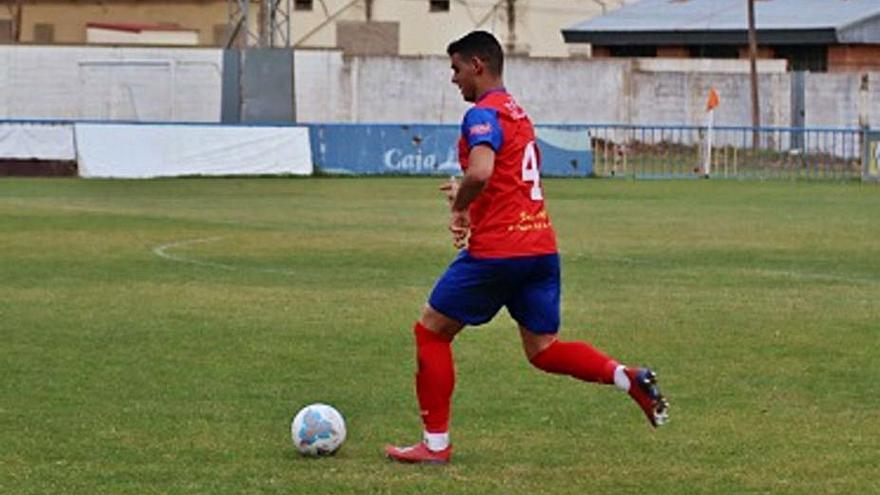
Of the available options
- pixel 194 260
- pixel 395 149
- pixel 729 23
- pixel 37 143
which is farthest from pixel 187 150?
pixel 729 23

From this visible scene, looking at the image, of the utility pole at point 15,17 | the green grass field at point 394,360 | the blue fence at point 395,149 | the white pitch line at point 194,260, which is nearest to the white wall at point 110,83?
the blue fence at point 395,149

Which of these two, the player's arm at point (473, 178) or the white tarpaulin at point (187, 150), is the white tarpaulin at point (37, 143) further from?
the player's arm at point (473, 178)

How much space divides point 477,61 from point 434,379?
4.96ft

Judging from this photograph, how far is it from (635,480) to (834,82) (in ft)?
181

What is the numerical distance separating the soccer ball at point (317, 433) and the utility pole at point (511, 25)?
232 feet

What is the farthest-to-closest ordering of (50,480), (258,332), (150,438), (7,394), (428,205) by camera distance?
(428,205) < (258,332) < (7,394) < (150,438) < (50,480)

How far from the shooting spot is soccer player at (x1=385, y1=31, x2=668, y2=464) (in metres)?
10.0

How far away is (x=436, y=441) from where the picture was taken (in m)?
10.1

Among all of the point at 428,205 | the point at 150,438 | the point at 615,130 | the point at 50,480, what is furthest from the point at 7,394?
the point at 615,130

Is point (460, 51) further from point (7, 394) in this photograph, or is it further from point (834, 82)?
point (834, 82)

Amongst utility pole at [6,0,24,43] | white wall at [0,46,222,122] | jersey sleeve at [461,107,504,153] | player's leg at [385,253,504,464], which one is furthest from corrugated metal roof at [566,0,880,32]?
jersey sleeve at [461,107,504,153]

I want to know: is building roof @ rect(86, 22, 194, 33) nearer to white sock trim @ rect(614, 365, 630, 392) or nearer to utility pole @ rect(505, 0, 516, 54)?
utility pole @ rect(505, 0, 516, 54)

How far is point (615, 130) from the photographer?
51.2 metres

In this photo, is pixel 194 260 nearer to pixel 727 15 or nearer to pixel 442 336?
pixel 442 336
